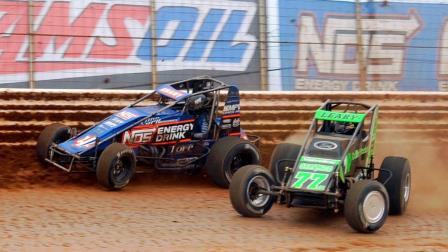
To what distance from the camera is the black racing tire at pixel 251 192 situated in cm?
871

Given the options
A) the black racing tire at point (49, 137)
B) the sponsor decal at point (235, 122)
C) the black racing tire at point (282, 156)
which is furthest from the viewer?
the sponsor decal at point (235, 122)

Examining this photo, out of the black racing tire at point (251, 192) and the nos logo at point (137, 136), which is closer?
the black racing tire at point (251, 192)

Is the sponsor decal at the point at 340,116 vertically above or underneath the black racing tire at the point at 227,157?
above

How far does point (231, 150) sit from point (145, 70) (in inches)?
Answer: 85.3

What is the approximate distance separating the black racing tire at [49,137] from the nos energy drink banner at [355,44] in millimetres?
3648

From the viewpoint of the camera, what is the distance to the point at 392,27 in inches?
533

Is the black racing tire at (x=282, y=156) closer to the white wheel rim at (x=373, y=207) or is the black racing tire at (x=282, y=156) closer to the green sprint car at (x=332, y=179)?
the green sprint car at (x=332, y=179)

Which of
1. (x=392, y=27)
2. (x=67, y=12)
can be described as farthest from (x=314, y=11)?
(x=67, y=12)

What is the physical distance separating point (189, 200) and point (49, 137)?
2176mm

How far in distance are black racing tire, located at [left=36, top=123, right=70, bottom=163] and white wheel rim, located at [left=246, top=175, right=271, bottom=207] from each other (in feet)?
10.5

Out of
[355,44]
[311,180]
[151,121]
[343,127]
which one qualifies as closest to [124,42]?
[151,121]

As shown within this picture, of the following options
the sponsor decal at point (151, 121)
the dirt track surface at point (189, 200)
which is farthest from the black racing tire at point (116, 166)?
the sponsor decal at point (151, 121)

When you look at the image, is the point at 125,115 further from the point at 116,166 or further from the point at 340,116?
the point at 340,116

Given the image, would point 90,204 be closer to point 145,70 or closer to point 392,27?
point 145,70
